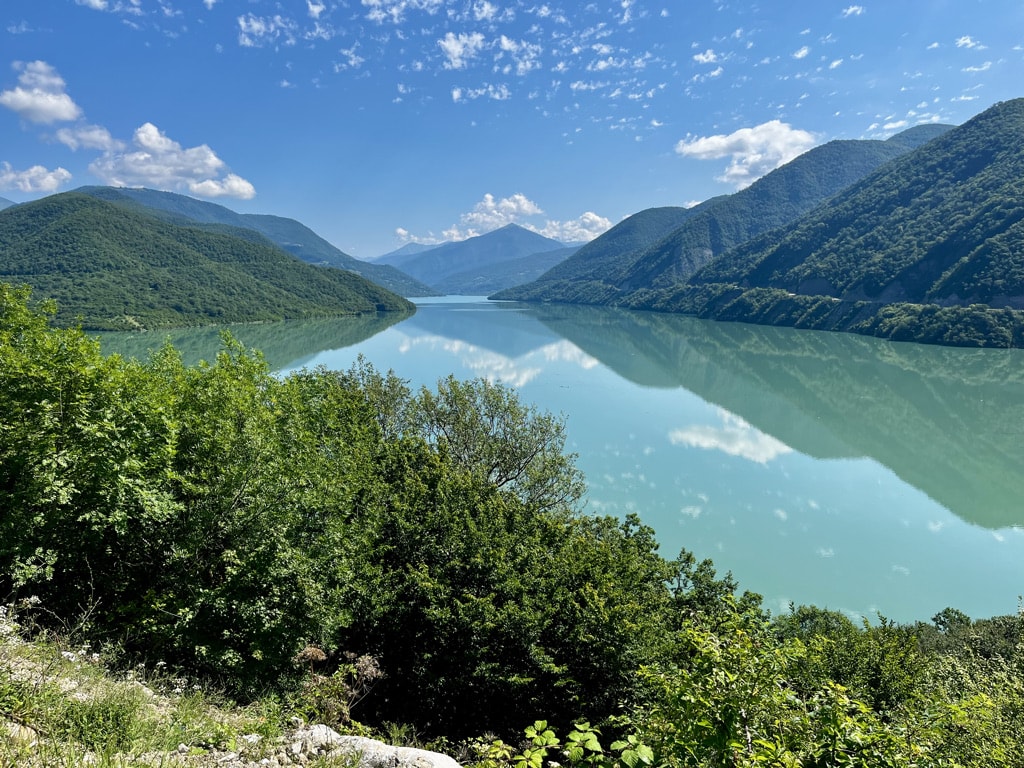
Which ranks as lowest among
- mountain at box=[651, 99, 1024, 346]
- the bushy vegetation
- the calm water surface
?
the calm water surface

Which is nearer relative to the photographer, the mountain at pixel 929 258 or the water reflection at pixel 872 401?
the water reflection at pixel 872 401

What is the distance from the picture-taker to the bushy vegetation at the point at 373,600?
539 cm

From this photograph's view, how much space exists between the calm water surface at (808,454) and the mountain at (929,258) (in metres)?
20.8

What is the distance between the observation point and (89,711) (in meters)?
5.25

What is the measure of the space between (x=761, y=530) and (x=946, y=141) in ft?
792

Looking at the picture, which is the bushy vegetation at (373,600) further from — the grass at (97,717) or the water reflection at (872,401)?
the water reflection at (872,401)

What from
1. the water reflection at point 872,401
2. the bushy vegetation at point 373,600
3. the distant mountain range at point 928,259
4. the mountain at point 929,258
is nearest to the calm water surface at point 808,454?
the water reflection at point 872,401

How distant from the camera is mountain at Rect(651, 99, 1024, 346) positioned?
370ft

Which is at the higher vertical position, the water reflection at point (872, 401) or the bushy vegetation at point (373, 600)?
the bushy vegetation at point (373, 600)

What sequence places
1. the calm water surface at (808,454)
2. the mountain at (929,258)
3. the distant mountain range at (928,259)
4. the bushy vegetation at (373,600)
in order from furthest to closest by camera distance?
the mountain at (929,258) < the distant mountain range at (928,259) < the calm water surface at (808,454) < the bushy vegetation at (373,600)

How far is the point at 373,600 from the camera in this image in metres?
12.8

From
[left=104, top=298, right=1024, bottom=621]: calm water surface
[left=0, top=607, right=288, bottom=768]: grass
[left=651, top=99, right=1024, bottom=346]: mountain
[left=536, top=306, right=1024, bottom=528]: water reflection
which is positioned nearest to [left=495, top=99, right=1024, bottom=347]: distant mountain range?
[left=651, top=99, right=1024, bottom=346]: mountain

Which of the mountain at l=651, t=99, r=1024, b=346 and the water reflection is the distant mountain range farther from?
the water reflection

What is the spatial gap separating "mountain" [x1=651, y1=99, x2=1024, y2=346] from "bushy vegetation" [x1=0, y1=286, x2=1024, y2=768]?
13035 cm
